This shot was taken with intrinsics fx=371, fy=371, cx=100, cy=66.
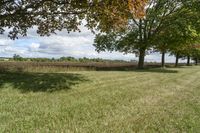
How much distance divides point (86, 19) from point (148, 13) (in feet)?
66.4

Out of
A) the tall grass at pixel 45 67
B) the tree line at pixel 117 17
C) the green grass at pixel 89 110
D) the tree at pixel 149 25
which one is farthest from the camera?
the tree at pixel 149 25

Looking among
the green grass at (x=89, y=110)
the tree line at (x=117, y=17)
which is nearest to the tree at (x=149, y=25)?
the tree line at (x=117, y=17)

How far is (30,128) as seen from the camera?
29.4ft

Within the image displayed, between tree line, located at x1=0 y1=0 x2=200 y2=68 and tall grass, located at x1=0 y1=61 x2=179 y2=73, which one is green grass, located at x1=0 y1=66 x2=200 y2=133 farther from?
tall grass, located at x1=0 y1=61 x2=179 y2=73

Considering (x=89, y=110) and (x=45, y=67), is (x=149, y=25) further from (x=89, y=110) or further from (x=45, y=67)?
(x=89, y=110)

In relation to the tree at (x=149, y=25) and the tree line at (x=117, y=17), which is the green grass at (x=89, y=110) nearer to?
the tree line at (x=117, y=17)

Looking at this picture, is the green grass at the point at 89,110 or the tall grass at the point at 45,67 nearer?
the green grass at the point at 89,110

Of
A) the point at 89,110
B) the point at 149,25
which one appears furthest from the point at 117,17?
the point at 149,25

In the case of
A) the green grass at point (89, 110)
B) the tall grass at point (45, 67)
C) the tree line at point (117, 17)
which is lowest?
the green grass at point (89, 110)

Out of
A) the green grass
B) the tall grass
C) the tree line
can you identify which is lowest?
the green grass

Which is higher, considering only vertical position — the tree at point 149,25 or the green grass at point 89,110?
the tree at point 149,25

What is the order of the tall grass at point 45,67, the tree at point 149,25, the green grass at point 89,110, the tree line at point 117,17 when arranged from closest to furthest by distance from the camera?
the green grass at point 89,110
the tree line at point 117,17
the tall grass at point 45,67
the tree at point 149,25

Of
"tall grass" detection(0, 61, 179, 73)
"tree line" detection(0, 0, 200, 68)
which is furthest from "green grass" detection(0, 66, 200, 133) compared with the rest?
"tall grass" detection(0, 61, 179, 73)

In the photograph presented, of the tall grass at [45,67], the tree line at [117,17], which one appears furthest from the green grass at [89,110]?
the tall grass at [45,67]
